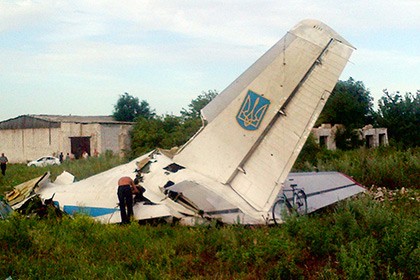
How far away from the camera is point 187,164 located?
8625 millimetres

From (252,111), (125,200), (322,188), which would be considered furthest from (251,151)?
(125,200)

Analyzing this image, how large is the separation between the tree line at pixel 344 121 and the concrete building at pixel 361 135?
46 cm

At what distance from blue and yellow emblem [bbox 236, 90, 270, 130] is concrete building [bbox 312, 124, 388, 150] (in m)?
28.8

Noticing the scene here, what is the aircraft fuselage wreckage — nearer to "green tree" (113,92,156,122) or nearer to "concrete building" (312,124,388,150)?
"concrete building" (312,124,388,150)

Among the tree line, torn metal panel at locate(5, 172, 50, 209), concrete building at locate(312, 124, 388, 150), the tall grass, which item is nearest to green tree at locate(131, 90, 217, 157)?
the tree line

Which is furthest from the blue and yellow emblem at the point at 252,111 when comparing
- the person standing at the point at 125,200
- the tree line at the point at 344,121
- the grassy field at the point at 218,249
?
the tree line at the point at 344,121

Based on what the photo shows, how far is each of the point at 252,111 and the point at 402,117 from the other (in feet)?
105

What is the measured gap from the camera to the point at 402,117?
125 ft

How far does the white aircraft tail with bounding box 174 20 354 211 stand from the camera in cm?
834

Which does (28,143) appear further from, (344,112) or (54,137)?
(344,112)

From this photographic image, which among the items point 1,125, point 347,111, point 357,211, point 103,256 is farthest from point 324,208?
point 1,125

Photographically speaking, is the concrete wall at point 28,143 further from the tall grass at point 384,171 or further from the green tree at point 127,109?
the tall grass at point 384,171

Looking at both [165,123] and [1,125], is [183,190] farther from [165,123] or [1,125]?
[1,125]

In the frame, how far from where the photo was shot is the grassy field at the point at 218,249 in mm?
5559
